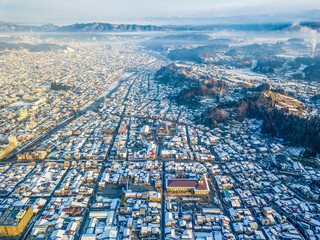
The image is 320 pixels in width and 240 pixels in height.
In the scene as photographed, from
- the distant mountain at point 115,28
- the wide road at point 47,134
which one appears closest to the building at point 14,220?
the wide road at point 47,134

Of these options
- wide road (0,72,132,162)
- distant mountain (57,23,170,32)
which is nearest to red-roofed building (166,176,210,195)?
wide road (0,72,132,162)

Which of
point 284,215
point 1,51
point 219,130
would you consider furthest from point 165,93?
point 1,51

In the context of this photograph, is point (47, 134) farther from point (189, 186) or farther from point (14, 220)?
point (189, 186)

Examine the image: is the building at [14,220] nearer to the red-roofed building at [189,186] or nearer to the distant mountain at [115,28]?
the red-roofed building at [189,186]

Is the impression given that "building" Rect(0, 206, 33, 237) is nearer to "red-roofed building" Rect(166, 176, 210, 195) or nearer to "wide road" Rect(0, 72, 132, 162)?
"wide road" Rect(0, 72, 132, 162)

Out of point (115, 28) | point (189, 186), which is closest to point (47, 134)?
point (189, 186)

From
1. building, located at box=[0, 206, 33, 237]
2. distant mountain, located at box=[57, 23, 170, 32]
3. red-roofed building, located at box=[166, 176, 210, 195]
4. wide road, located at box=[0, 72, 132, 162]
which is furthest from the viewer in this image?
distant mountain, located at box=[57, 23, 170, 32]

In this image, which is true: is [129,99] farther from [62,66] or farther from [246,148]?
[62,66]
